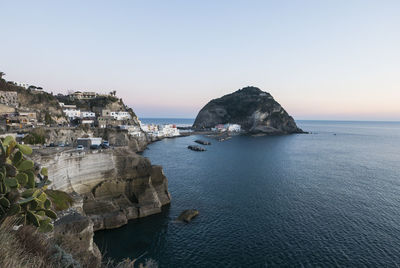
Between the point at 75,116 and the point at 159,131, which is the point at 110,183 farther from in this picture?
the point at 159,131

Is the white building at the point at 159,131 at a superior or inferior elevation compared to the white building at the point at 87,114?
inferior

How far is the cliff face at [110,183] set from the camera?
34406 millimetres

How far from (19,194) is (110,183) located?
109 ft

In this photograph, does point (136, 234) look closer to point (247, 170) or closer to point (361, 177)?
point (247, 170)

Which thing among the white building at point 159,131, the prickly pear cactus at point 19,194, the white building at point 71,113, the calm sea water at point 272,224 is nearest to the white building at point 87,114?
the white building at point 71,113

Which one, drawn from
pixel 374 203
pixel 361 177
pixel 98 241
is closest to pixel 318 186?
pixel 374 203

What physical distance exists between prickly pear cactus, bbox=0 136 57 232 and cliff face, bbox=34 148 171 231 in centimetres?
2704

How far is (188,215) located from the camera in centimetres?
3778

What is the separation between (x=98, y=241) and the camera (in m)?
30.6

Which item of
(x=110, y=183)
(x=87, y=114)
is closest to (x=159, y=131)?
(x=87, y=114)

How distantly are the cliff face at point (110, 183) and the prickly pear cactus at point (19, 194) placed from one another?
27.0m

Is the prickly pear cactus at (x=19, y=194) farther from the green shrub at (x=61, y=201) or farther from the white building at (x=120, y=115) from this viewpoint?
the white building at (x=120, y=115)

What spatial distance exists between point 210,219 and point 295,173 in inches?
1605

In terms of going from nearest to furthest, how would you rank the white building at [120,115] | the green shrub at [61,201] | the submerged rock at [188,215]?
the green shrub at [61,201] < the submerged rock at [188,215] < the white building at [120,115]
